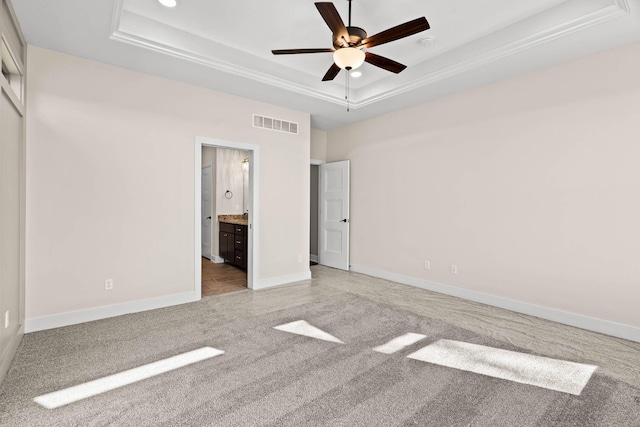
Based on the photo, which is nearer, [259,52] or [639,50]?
[639,50]

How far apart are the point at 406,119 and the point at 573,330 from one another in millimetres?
3413

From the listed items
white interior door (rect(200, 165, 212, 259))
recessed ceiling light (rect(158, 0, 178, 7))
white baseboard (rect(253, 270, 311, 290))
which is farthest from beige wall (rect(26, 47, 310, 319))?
white interior door (rect(200, 165, 212, 259))

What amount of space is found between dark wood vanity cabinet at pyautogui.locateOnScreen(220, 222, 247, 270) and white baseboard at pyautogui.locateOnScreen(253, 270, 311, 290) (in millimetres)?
1046

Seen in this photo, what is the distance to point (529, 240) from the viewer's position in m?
3.70

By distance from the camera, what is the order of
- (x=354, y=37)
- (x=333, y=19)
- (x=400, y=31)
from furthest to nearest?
(x=354, y=37) → (x=400, y=31) → (x=333, y=19)

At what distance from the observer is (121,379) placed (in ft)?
7.43

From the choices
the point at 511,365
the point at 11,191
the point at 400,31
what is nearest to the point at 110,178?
the point at 11,191

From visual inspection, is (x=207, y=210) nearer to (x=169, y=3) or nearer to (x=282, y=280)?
(x=282, y=280)

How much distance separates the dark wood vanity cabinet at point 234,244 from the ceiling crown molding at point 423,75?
2626 mm

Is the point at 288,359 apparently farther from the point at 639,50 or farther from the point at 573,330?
the point at 639,50

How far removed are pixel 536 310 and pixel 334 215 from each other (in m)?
3.59

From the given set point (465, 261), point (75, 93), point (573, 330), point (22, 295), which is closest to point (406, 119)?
point (465, 261)

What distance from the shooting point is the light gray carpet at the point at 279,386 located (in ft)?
6.17

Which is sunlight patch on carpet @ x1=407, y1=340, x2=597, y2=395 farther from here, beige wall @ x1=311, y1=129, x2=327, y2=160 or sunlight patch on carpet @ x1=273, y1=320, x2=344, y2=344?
beige wall @ x1=311, y1=129, x2=327, y2=160
